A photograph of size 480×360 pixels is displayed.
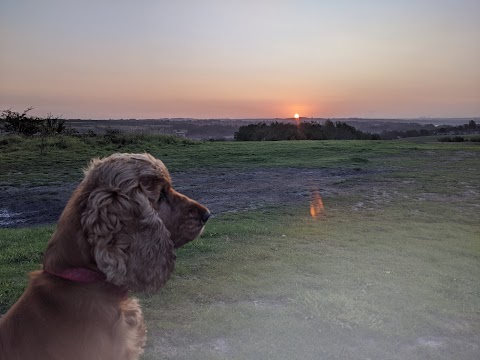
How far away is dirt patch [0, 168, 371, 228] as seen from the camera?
41.8 ft

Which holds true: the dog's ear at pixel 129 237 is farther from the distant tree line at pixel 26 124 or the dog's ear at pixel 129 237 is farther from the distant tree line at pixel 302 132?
the distant tree line at pixel 302 132

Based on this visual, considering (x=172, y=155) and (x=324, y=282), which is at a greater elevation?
(x=172, y=155)

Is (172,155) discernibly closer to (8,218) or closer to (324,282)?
(8,218)

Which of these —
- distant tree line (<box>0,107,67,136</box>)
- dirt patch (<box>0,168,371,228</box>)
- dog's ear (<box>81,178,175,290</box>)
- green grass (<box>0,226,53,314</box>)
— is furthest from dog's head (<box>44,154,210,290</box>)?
distant tree line (<box>0,107,67,136</box>)

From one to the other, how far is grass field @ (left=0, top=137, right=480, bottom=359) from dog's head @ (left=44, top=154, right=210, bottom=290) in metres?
1.67

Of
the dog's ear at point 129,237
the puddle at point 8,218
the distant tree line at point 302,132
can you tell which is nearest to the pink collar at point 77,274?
the dog's ear at point 129,237

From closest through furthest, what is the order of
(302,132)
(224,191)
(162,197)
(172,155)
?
1. (162,197)
2. (224,191)
3. (172,155)
4. (302,132)

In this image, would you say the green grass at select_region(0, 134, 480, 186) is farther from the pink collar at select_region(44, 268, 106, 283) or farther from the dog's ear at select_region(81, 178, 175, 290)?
the pink collar at select_region(44, 268, 106, 283)

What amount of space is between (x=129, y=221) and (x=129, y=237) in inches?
4.6

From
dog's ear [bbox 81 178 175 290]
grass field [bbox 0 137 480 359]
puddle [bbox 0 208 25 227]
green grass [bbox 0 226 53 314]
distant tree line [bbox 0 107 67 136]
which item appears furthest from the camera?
distant tree line [bbox 0 107 67 136]

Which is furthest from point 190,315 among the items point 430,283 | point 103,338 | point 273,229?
point 273,229

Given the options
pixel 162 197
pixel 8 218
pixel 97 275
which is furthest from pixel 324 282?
pixel 8 218

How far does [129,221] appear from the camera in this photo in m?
3.34

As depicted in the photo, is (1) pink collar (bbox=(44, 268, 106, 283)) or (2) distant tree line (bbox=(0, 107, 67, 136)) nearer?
(1) pink collar (bbox=(44, 268, 106, 283))
